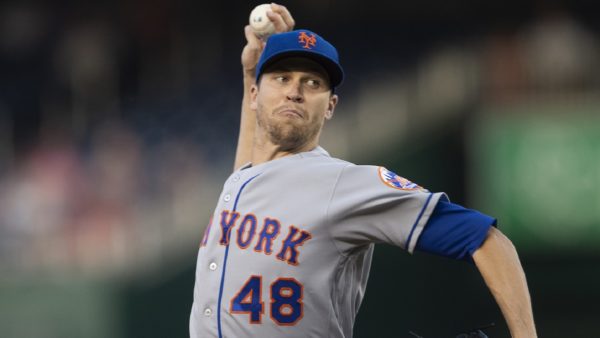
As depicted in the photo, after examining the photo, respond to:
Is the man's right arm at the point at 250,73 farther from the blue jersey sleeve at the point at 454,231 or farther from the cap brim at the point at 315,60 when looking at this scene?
the blue jersey sleeve at the point at 454,231

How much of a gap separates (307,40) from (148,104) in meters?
2.92

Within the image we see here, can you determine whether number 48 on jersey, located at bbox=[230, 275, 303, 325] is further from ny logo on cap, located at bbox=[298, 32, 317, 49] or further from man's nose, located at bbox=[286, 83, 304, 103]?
ny logo on cap, located at bbox=[298, 32, 317, 49]

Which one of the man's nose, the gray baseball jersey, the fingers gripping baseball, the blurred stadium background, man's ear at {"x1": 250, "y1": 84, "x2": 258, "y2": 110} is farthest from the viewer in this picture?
the blurred stadium background

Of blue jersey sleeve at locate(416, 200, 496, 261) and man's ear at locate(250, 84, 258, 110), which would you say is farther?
man's ear at locate(250, 84, 258, 110)

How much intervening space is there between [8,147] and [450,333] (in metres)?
2.61

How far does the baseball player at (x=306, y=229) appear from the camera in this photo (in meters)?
1.73

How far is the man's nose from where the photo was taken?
6.64 feet

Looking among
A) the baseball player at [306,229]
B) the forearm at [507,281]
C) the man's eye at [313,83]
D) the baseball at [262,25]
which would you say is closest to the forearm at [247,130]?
the baseball at [262,25]

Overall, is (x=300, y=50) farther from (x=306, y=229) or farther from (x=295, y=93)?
(x=306, y=229)

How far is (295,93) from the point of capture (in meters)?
2.04

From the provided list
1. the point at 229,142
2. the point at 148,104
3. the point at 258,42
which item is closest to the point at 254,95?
the point at 258,42

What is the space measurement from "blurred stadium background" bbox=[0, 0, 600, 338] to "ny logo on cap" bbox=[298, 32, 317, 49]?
2.66 m

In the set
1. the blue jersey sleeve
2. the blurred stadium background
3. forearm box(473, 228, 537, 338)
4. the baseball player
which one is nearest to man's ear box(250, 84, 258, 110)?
the baseball player

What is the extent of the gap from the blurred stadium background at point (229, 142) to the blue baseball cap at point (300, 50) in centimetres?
265
